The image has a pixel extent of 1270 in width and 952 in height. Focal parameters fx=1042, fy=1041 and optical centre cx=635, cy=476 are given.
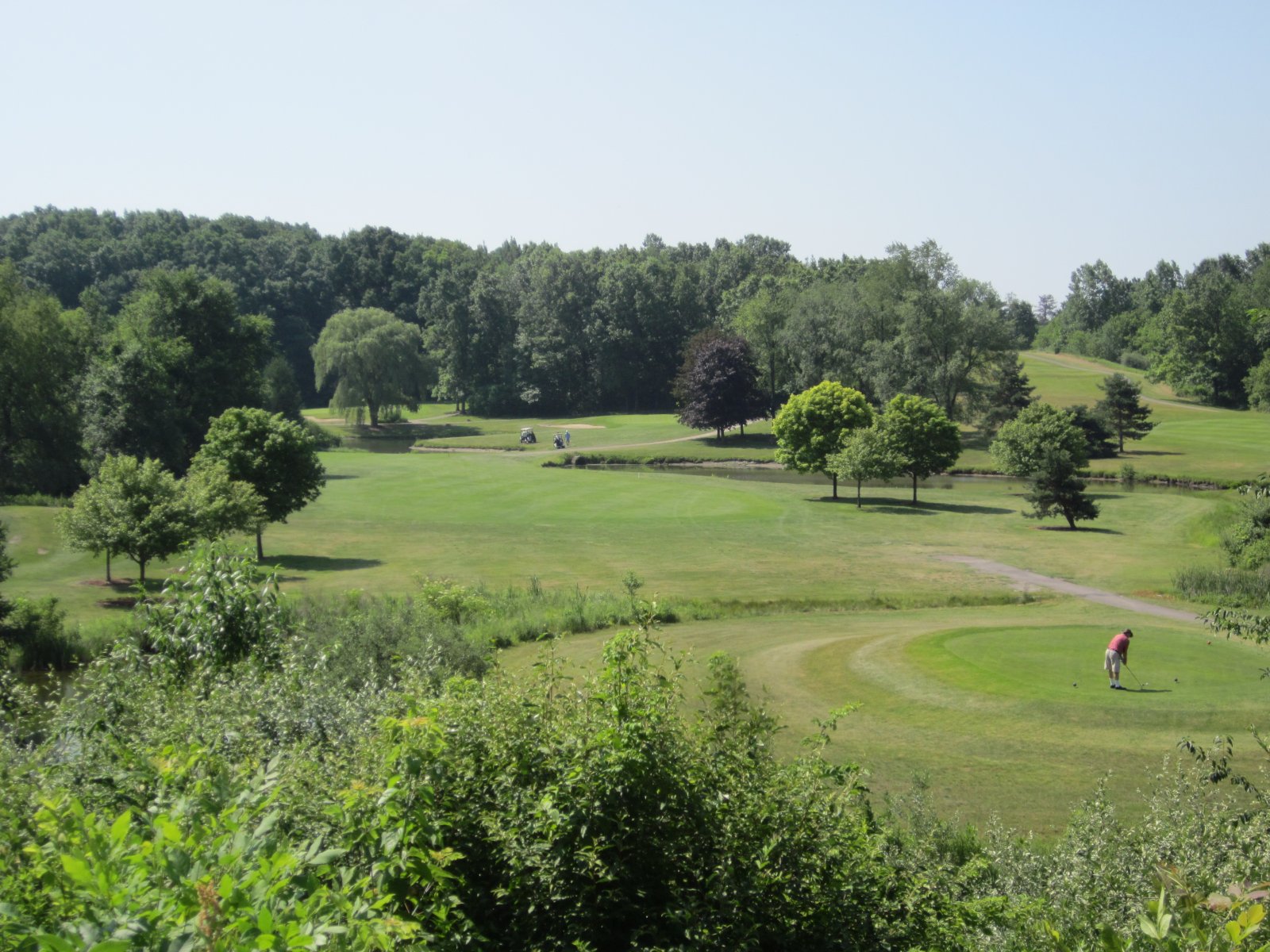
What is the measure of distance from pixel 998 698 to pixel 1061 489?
32874 millimetres

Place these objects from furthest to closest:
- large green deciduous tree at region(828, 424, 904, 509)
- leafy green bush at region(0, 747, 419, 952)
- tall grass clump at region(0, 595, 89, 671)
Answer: large green deciduous tree at region(828, 424, 904, 509) → tall grass clump at region(0, 595, 89, 671) → leafy green bush at region(0, 747, 419, 952)

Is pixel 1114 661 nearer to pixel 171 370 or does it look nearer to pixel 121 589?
pixel 121 589

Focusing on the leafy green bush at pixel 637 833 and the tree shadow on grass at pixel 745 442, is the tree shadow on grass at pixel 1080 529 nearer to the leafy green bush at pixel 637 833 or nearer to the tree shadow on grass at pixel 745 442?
the tree shadow on grass at pixel 745 442

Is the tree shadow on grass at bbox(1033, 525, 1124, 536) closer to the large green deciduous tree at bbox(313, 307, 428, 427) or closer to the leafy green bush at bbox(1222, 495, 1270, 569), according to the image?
the leafy green bush at bbox(1222, 495, 1270, 569)

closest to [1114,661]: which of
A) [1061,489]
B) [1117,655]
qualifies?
[1117,655]

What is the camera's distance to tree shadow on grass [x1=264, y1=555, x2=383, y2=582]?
38.9m

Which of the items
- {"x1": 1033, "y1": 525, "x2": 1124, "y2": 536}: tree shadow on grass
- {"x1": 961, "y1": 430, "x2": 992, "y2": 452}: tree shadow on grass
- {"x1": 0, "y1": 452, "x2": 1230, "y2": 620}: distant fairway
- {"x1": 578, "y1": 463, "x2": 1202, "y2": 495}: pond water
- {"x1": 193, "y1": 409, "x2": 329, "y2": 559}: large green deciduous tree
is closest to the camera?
{"x1": 0, "y1": 452, "x2": 1230, "y2": 620}: distant fairway

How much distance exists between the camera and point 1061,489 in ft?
164

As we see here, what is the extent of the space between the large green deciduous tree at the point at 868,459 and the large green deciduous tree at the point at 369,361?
165 feet

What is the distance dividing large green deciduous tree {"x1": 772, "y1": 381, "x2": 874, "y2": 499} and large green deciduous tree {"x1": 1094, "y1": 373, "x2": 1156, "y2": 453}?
26.3 metres

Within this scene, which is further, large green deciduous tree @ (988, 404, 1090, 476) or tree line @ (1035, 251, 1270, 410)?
tree line @ (1035, 251, 1270, 410)

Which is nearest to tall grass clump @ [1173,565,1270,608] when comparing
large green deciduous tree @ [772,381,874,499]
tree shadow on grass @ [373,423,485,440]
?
large green deciduous tree @ [772,381,874,499]

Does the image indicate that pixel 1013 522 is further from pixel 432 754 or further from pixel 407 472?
pixel 432 754

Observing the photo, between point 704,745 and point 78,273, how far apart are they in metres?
138
